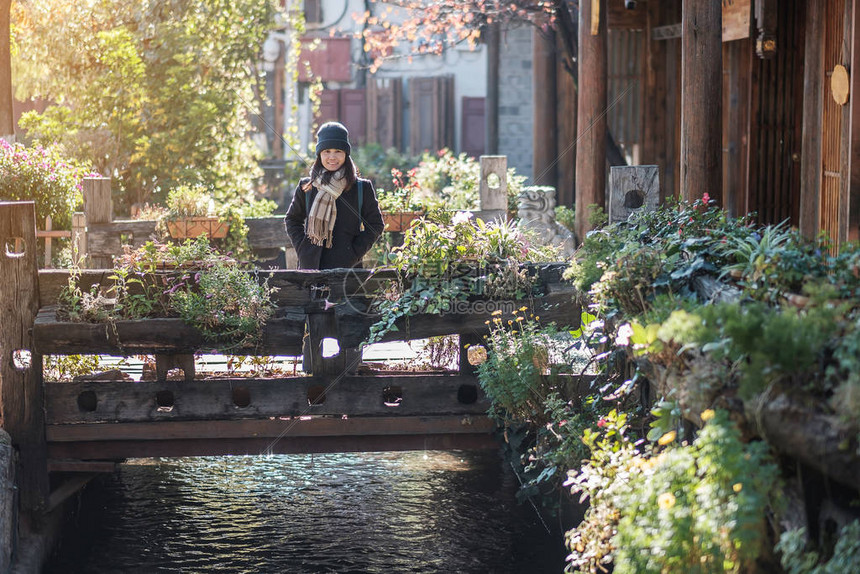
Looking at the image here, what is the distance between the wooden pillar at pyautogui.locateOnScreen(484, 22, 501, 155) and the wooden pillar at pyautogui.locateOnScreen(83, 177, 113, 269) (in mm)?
10135

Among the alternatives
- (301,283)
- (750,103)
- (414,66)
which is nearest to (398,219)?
(750,103)

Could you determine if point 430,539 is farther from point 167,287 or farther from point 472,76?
point 472,76

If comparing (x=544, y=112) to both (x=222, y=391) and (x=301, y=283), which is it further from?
(x=222, y=391)

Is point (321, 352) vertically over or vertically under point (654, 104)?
under

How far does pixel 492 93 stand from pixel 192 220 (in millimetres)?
9968

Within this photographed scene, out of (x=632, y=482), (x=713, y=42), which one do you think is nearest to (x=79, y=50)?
(x=713, y=42)

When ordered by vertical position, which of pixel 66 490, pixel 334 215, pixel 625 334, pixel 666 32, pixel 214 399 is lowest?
pixel 66 490

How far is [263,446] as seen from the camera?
20.5 feet

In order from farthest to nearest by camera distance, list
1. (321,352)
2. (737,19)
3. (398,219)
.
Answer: (398,219) → (737,19) → (321,352)

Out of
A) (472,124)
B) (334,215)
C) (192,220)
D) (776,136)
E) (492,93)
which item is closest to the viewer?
(334,215)

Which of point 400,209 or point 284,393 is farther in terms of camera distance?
point 400,209

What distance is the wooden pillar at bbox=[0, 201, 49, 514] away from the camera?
228 inches

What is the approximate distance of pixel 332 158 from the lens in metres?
6.84

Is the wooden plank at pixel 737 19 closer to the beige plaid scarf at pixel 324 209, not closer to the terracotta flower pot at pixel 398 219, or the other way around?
the terracotta flower pot at pixel 398 219
